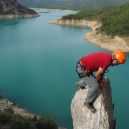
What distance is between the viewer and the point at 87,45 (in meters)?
54.6

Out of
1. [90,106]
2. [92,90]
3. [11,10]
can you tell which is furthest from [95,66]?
[11,10]

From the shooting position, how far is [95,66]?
6.28 meters

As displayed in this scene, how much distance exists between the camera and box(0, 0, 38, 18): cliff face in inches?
4592

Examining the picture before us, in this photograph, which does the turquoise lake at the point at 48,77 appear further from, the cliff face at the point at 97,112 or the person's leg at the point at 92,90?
the person's leg at the point at 92,90

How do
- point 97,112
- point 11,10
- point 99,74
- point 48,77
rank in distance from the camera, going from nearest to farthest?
point 97,112, point 99,74, point 48,77, point 11,10

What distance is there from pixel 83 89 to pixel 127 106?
18.7 m

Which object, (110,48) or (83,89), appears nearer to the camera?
(83,89)

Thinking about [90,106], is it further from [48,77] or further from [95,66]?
[48,77]

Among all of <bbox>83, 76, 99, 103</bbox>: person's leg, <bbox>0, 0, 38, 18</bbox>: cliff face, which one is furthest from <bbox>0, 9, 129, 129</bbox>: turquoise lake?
<bbox>0, 0, 38, 18</bbox>: cliff face

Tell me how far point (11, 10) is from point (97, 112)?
384ft

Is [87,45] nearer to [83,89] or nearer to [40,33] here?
[40,33]

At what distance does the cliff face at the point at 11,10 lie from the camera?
11662cm

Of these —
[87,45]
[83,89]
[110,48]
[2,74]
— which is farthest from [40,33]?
[83,89]

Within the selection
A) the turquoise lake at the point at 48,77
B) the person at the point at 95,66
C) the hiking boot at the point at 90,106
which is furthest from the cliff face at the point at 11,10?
the hiking boot at the point at 90,106
